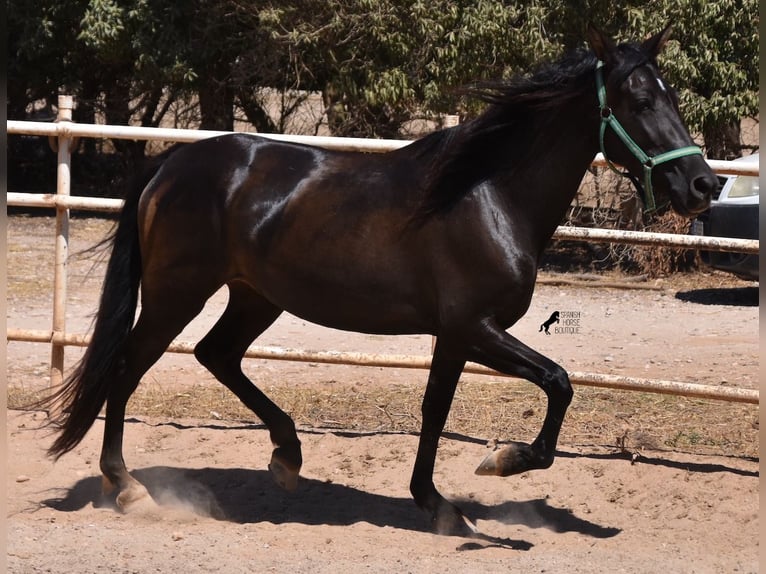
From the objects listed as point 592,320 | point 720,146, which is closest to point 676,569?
point 592,320

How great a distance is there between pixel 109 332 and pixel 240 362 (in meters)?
0.64

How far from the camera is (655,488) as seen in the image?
496 cm

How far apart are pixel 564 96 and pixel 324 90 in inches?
357

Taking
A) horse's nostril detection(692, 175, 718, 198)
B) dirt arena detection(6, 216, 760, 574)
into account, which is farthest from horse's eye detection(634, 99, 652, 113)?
dirt arena detection(6, 216, 760, 574)

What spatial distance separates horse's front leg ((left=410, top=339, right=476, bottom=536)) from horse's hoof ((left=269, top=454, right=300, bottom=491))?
659mm

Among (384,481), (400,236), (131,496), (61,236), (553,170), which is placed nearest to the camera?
(553,170)

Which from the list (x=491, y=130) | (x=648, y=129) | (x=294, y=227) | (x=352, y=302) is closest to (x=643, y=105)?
(x=648, y=129)

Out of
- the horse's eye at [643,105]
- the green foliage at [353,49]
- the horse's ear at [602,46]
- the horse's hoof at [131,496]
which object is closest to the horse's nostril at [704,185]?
the horse's eye at [643,105]

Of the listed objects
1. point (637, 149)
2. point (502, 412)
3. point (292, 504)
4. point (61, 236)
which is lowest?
point (292, 504)

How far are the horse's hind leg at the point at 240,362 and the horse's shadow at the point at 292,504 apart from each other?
17cm

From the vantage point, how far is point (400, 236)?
14.0 ft

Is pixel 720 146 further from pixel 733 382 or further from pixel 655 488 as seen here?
pixel 655 488

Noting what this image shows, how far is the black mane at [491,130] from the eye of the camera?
4160 mm

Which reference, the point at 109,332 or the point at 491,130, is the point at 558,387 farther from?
the point at 109,332
